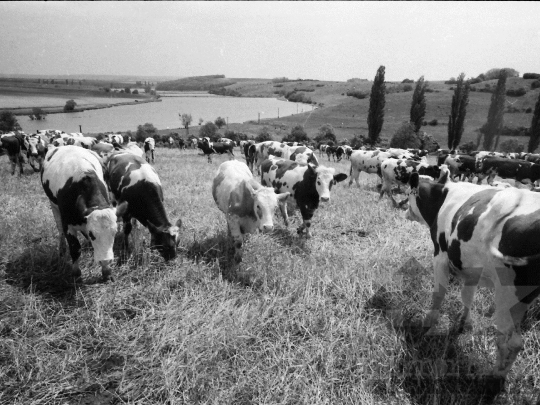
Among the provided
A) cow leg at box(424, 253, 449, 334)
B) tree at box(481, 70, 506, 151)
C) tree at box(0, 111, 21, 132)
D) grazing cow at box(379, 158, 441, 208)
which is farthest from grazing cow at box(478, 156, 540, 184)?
tree at box(0, 111, 21, 132)

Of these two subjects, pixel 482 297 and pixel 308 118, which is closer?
pixel 482 297

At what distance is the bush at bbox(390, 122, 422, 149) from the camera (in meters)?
45.8

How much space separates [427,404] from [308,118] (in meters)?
87.1

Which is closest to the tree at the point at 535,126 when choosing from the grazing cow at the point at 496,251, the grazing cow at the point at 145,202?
the grazing cow at the point at 496,251

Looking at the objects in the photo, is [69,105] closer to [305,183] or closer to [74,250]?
[305,183]

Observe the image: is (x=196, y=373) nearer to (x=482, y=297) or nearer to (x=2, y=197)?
(x=482, y=297)

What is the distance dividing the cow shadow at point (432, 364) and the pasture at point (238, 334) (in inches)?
0.6

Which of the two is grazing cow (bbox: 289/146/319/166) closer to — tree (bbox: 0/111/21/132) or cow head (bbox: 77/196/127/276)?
cow head (bbox: 77/196/127/276)

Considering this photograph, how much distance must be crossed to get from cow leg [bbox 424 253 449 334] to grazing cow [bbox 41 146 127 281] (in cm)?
446

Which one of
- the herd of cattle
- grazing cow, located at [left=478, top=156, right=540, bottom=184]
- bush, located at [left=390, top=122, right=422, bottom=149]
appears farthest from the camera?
bush, located at [left=390, top=122, right=422, bottom=149]

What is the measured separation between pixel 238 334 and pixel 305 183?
4.78 metres

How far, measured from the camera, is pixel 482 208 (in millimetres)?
3273

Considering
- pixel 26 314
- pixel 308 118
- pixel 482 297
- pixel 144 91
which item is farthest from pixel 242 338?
pixel 144 91

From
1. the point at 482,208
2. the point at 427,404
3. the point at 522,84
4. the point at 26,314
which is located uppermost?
the point at 522,84
